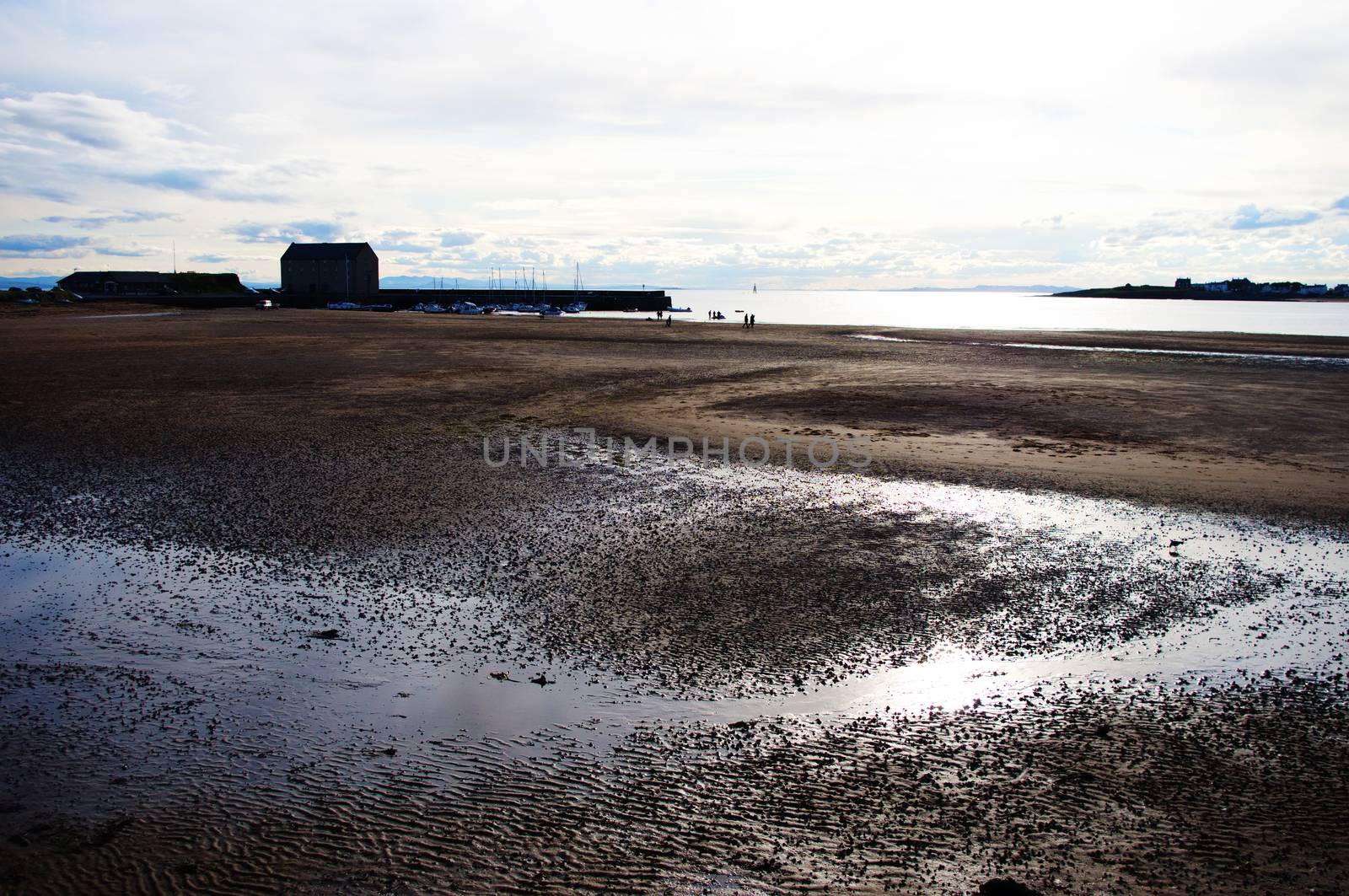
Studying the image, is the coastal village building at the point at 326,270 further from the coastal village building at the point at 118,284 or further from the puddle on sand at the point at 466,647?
the puddle on sand at the point at 466,647

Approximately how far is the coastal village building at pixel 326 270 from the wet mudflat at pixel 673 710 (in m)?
116

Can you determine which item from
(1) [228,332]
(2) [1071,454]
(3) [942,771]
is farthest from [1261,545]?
(1) [228,332]

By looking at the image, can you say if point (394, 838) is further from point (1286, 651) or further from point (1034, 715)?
point (1286, 651)

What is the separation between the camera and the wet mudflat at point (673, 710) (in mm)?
4438

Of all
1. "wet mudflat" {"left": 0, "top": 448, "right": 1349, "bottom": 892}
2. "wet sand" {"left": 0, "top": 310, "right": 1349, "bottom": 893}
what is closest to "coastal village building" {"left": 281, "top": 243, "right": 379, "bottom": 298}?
"wet sand" {"left": 0, "top": 310, "right": 1349, "bottom": 893}

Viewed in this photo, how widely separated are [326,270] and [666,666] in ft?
408

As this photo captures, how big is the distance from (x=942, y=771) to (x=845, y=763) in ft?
1.87

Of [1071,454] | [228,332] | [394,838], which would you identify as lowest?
[394,838]

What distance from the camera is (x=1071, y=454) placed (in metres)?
14.9

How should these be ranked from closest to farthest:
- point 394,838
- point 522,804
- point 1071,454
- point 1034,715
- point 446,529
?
point 394,838 → point 522,804 → point 1034,715 → point 446,529 → point 1071,454

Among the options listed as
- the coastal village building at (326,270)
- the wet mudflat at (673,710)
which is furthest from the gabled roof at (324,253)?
the wet mudflat at (673,710)

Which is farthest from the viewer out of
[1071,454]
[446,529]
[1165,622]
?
[1071,454]

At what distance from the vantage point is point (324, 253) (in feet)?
392

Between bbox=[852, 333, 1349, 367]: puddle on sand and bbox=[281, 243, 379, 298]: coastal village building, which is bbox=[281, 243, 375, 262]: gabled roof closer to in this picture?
bbox=[281, 243, 379, 298]: coastal village building
